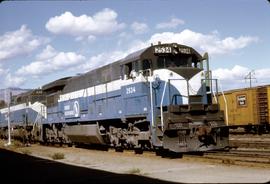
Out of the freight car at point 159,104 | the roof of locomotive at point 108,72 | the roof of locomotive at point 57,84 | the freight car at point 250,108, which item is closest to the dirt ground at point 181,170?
the freight car at point 159,104

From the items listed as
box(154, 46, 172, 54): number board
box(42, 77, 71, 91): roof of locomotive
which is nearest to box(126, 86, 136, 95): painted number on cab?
box(154, 46, 172, 54): number board

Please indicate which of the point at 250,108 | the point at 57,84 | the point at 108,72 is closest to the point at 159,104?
the point at 108,72

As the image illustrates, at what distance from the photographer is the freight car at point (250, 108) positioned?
30.6 meters

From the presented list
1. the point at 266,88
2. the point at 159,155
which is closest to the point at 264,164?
the point at 159,155

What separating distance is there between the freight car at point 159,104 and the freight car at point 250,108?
13521 millimetres

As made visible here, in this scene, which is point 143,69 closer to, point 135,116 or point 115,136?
point 135,116

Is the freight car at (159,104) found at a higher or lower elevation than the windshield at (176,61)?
lower

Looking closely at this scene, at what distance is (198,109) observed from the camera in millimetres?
16000

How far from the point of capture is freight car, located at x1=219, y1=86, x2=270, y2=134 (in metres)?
30.6

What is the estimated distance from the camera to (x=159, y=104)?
1636 cm

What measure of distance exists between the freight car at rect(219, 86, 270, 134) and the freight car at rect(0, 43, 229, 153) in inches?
532

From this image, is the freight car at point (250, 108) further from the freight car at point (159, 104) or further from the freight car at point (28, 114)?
the freight car at point (159, 104)

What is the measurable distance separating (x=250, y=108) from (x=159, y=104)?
16.6 m

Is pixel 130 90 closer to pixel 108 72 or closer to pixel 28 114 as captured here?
pixel 108 72
